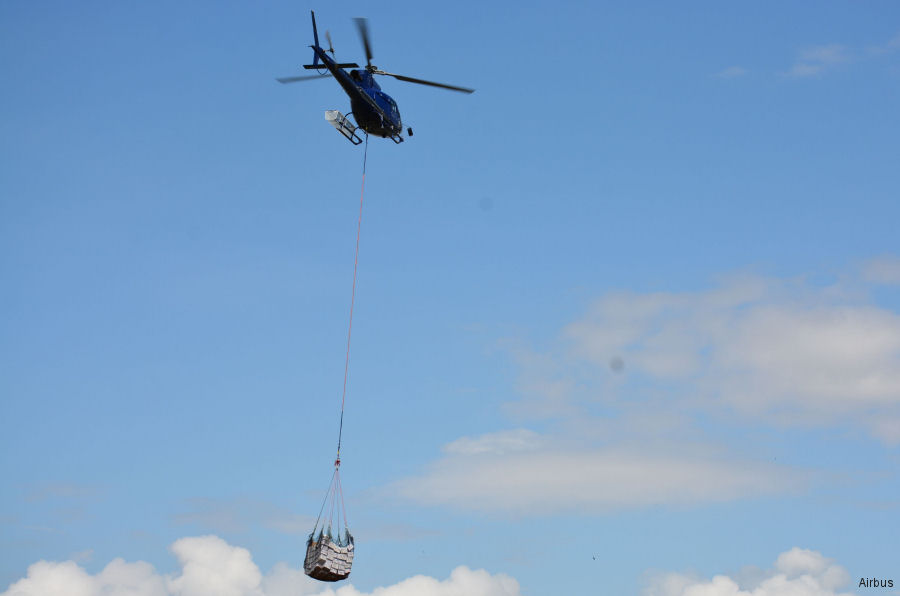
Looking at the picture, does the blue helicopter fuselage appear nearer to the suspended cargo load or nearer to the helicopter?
the helicopter

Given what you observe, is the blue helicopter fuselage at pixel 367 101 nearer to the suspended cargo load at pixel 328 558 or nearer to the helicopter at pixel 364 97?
the helicopter at pixel 364 97

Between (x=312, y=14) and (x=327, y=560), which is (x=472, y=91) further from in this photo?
(x=327, y=560)

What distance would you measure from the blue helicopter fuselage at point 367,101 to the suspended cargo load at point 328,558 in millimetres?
22179

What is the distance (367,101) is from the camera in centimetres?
5669

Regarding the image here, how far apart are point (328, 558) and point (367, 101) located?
23870 mm

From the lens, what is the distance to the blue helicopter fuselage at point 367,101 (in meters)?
55.4

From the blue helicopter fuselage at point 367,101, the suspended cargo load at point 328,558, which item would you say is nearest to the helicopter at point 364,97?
the blue helicopter fuselage at point 367,101

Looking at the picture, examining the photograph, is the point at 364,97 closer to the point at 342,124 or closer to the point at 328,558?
the point at 342,124

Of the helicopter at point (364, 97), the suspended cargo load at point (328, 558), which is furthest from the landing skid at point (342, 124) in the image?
the suspended cargo load at point (328, 558)

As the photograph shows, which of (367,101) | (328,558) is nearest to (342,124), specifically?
(367,101)

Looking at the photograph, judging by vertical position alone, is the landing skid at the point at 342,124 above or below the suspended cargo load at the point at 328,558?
above

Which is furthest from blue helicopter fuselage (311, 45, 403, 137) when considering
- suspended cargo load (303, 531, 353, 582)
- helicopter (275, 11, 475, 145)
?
suspended cargo load (303, 531, 353, 582)

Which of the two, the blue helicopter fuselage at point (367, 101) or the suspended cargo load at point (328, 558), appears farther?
the blue helicopter fuselage at point (367, 101)

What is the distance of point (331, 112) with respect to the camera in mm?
56094
